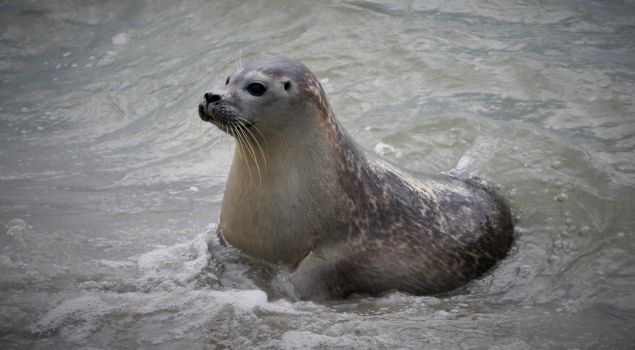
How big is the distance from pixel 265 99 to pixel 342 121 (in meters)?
3.20

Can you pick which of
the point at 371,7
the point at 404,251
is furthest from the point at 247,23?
the point at 404,251

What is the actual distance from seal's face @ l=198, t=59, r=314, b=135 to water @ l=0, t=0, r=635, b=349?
A: 96 centimetres

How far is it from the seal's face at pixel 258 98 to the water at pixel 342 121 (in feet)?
3.14

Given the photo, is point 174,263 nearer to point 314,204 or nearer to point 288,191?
point 288,191

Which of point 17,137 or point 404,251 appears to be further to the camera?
point 17,137

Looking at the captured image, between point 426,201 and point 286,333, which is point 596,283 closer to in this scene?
point 426,201

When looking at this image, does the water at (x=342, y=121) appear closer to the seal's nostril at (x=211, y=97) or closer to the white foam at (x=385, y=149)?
the white foam at (x=385, y=149)

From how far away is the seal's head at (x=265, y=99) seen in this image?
454cm

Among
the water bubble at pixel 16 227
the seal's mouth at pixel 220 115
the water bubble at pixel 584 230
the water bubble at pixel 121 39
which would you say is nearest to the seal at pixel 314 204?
the seal's mouth at pixel 220 115

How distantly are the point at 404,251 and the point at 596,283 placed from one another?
130cm

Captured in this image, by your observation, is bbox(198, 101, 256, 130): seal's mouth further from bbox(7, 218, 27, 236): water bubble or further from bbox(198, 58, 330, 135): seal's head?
bbox(7, 218, 27, 236): water bubble

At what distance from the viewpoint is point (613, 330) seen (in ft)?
13.3

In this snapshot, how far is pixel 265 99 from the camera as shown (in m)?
4.63

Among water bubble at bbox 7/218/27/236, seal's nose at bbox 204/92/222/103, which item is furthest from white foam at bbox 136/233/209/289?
seal's nose at bbox 204/92/222/103
